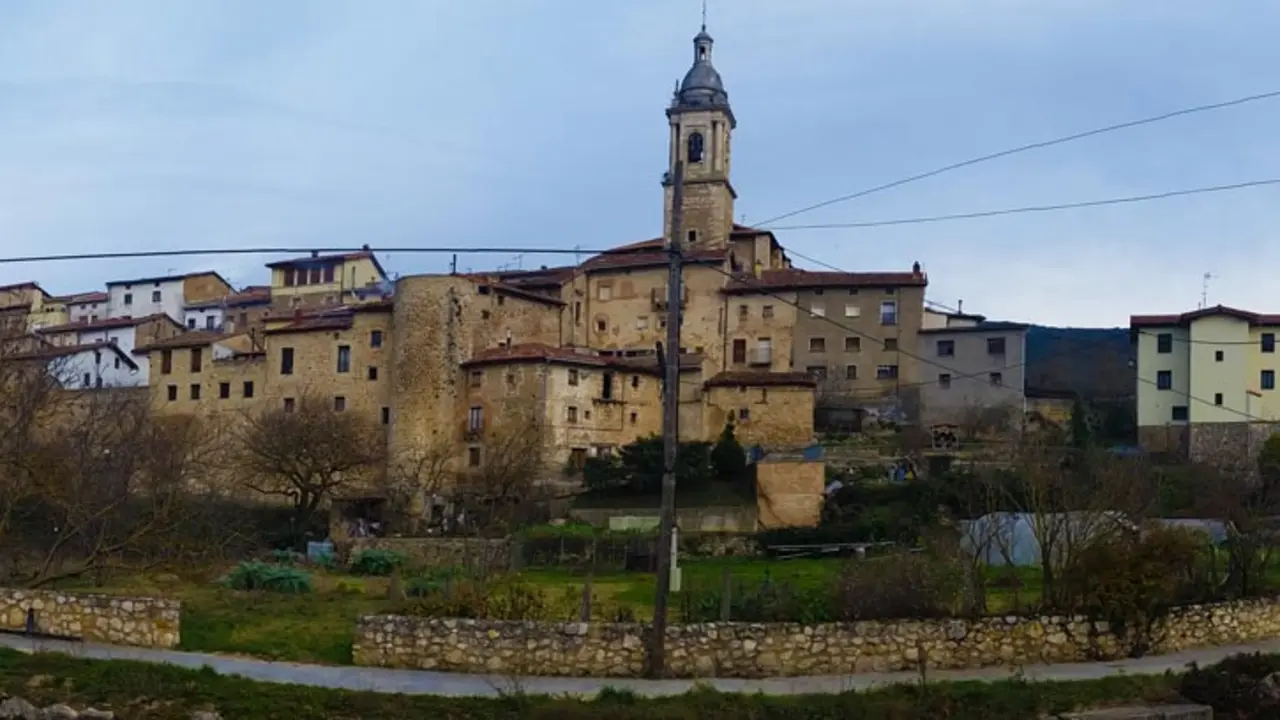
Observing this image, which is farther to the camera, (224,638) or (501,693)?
(224,638)

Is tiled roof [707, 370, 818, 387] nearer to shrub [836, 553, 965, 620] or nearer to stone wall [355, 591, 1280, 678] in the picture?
shrub [836, 553, 965, 620]

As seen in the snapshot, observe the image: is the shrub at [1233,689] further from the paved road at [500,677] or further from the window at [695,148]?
the window at [695,148]

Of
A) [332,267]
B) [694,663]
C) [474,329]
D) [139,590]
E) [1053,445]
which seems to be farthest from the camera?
[332,267]

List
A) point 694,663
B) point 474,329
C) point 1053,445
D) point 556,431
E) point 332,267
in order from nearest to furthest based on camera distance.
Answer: point 694,663, point 1053,445, point 556,431, point 474,329, point 332,267

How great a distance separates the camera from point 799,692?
17.6 meters

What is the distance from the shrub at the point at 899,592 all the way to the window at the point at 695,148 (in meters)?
53.2

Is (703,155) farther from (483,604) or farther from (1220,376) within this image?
(483,604)

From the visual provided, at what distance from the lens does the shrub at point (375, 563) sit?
121 ft

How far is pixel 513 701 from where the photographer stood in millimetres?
16688

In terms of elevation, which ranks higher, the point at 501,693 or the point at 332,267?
the point at 332,267

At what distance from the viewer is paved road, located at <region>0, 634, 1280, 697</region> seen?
17.6m

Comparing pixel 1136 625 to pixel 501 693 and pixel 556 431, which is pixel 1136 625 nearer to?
pixel 501 693

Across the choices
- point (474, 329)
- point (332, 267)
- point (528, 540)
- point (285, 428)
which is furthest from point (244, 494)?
point (332, 267)

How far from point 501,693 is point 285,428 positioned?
3756 centimetres
